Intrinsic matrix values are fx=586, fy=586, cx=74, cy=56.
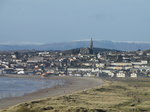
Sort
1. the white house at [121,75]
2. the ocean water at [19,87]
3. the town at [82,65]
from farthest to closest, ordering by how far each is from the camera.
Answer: the town at [82,65], the white house at [121,75], the ocean water at [19,87]

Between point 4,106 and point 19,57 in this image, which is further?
point 19,57

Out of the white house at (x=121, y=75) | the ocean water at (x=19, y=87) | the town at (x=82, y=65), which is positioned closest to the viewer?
the ocean water at (x=19, y=87)

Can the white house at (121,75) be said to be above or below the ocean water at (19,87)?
below

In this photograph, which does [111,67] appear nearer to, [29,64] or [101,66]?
[101,66]

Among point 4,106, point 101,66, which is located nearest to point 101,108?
point 4,106

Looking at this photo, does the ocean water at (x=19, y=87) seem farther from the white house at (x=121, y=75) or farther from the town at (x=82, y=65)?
the town at (x=82, y=65)

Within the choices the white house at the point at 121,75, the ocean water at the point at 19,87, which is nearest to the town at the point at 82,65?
the white house at the point at 121,75

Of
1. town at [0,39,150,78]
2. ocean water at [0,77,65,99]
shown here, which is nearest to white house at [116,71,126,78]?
town at [0,39,150,78]

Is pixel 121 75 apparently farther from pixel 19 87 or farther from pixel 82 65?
pixel 19 87
